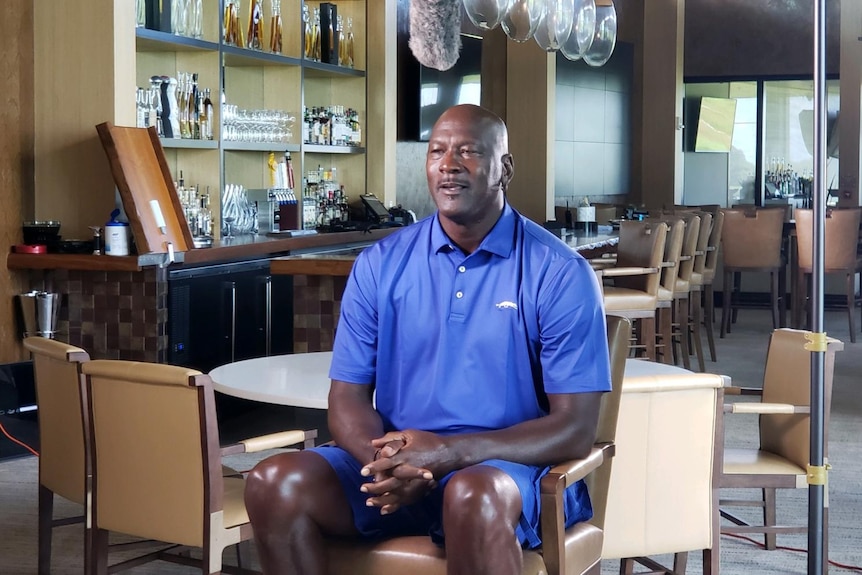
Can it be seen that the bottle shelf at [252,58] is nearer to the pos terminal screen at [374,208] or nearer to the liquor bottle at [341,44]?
the liquor bottle at [341,44]

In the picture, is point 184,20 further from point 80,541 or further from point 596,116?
point 596,116

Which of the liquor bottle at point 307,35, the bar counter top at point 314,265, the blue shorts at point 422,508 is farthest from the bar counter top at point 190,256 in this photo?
the blue shorts at point 422,508

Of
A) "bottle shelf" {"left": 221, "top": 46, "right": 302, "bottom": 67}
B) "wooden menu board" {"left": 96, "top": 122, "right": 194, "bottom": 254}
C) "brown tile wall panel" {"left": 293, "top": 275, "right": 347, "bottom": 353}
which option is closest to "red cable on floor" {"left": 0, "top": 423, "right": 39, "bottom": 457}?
"wooden menu board" {"left": 96, "top": 122, "right": 194, "bottom": 254}

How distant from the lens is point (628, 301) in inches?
263

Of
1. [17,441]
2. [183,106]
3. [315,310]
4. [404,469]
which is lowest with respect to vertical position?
[17,441]

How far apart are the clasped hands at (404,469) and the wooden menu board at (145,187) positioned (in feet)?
10.5

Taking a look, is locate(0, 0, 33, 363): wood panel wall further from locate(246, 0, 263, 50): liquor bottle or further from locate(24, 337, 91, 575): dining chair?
locate(24, 337, 91, 575): dining chair

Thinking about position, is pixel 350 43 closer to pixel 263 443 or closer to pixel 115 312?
pixel 115 312

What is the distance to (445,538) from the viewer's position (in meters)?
2.30

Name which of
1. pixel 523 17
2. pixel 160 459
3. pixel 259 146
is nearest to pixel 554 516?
pixel 160 459

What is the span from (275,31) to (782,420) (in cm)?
482

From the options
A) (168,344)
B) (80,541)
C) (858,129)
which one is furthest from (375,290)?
(858,129)

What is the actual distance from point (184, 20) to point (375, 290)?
4073 millimetres

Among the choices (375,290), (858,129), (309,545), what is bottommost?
(309,545)
